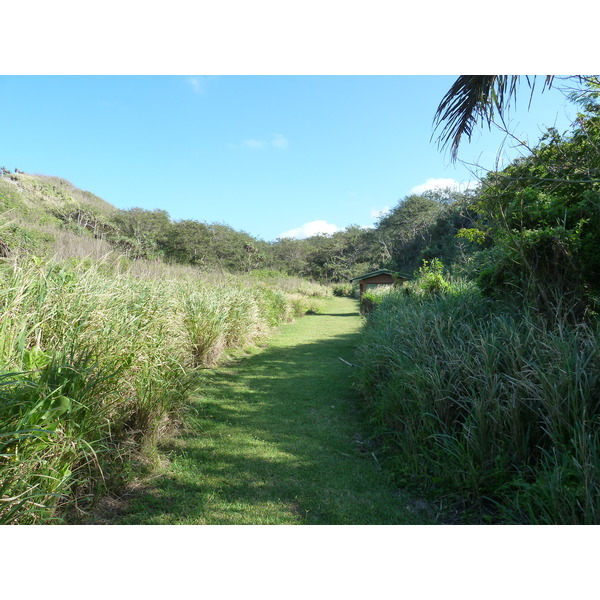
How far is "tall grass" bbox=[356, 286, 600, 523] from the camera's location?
1982mm

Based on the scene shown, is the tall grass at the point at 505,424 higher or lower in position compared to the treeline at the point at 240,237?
lower

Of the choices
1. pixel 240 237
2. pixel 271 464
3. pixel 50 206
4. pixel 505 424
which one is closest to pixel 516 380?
pixel 505 424

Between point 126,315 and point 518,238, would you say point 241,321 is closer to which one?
point 126,315

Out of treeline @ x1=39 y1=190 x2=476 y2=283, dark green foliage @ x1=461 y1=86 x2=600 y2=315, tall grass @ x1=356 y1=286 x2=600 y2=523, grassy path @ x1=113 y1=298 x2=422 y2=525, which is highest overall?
treeline @ x1=39 y1=190 x2=476 y2=283

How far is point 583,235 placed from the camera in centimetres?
400

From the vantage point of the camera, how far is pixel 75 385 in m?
2.35

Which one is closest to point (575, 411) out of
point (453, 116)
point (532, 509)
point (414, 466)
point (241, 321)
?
point (532, 509)

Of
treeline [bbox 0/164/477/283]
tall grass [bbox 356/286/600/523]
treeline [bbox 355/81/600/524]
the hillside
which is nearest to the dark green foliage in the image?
treeline [bbox 355/81/600/524]

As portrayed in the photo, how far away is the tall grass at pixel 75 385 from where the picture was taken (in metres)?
1.85

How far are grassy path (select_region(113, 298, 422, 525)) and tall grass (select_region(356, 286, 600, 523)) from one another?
0.44m

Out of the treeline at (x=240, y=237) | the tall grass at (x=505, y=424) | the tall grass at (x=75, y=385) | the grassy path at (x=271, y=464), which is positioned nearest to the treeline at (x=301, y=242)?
the treeline at (x=240, y=237)

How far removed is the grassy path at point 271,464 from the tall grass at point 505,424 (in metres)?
0.44

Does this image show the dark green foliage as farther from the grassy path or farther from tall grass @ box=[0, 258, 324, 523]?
tall grass @ box=[0, 258, 324, 523]

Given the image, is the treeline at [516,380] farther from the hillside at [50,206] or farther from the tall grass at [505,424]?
the hillside at [50,206]
